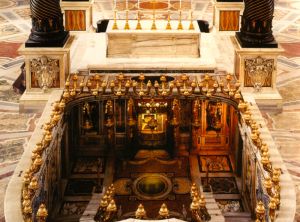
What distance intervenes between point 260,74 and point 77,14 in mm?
5189

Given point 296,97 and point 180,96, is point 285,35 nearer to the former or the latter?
point 296,97

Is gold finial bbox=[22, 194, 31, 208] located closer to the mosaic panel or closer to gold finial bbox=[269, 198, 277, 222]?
gold finial bbox=[269, 198, 277, 222]

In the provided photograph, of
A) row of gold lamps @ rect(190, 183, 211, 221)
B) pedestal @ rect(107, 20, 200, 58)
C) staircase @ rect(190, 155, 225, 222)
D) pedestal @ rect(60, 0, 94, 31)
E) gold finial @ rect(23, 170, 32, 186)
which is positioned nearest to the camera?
gold finial @ rect(23, 170, 32, 186)

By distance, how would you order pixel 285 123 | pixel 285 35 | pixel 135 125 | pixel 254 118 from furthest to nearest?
pixel 285 35
pixel 135 125
pixel 285 123
pixel 254 118

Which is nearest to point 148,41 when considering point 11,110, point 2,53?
point 11,110

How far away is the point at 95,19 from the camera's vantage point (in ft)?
57.9

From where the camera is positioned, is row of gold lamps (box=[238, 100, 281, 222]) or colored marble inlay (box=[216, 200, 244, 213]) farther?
colored marble inlay (box=[216, 200, 244, 213])

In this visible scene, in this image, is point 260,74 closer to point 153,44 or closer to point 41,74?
point 153,44

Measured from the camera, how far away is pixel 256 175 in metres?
8.67

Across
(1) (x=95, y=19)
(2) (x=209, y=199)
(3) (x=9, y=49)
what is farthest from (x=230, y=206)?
(1) (x=95, y=19)

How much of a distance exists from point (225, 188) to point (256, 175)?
1637 millimetres

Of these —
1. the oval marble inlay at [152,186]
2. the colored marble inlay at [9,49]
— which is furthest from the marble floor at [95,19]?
the oval marble inlay at [152,186]

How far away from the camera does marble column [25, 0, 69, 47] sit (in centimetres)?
1119

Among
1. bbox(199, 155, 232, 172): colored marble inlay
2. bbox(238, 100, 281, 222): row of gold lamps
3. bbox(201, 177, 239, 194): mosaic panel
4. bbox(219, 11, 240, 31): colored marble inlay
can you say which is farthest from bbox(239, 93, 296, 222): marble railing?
bbox(219, 11, 240, 31): colored marble inlay
